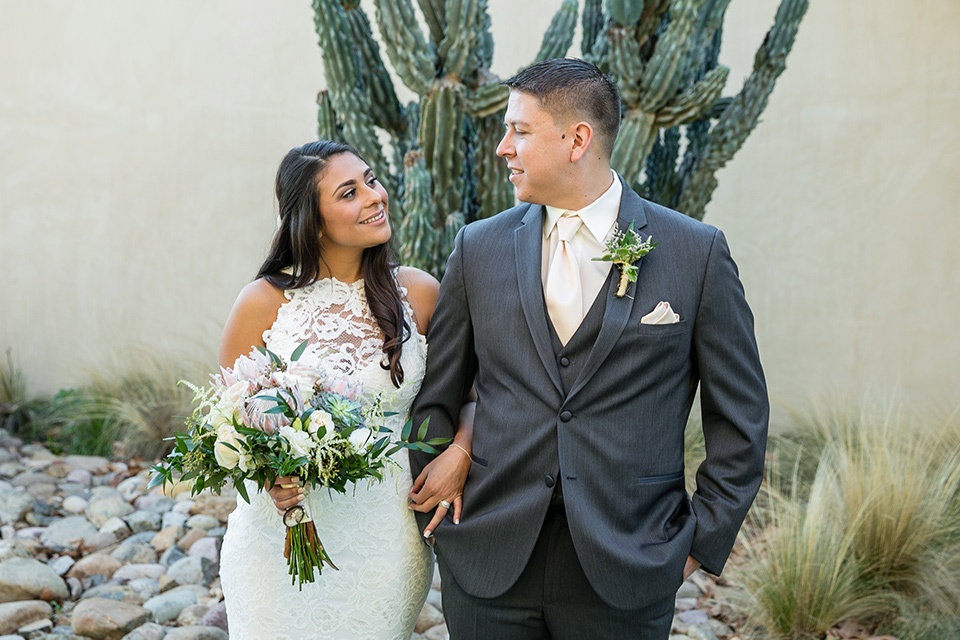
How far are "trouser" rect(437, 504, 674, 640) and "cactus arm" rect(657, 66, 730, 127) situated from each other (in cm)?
348

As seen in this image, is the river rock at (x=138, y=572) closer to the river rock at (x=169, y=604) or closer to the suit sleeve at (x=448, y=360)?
the river rock at (x=169, y=604)

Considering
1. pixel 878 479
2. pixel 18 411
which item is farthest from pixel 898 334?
pixel 18 411

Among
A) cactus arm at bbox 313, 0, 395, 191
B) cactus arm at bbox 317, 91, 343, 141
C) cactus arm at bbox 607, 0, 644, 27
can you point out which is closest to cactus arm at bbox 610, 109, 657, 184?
cactus arm at bbox 607, 0, 644, 27

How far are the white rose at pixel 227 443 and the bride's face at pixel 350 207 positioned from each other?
2.65 feet

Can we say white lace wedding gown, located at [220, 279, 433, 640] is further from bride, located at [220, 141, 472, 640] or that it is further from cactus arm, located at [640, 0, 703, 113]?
cactus arm, located at [640, 0, 703, 113]

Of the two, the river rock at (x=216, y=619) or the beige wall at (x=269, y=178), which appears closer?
the river rock at (x=216, y=619)

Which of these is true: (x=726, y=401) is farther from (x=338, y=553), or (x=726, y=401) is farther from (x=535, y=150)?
(x=338, y=553)

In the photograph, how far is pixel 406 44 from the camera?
16.9ft

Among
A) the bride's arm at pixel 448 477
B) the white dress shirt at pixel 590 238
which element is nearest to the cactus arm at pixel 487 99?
the white dress shirt at pixel 590 238

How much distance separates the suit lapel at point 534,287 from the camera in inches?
92.3

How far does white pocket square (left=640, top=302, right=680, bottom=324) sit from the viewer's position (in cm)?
231

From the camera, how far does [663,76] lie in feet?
16.8

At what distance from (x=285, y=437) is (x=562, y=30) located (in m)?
3.87

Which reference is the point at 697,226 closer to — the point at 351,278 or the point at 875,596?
the point at 351,278
